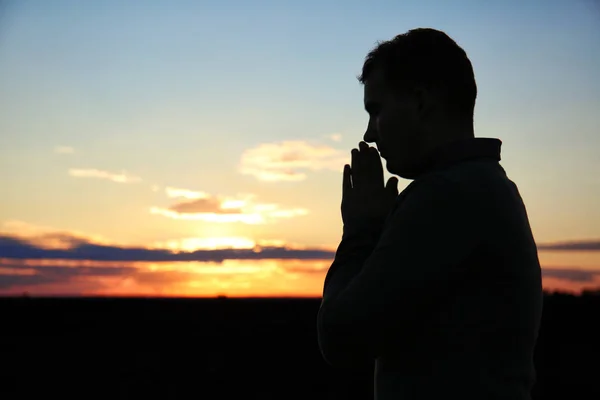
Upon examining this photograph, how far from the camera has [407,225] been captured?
196 cm

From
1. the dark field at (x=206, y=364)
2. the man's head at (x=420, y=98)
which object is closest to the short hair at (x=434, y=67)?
the man's head at (x=420, y=98)

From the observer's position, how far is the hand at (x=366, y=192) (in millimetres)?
2258

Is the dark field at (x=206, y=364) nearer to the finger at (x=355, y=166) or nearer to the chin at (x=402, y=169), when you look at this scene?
the finger at (x=355, y=166)

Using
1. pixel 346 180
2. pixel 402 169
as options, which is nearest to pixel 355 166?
pixel 346 180

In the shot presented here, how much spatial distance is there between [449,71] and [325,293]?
2.55 ft

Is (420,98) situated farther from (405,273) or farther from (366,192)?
(405,273)

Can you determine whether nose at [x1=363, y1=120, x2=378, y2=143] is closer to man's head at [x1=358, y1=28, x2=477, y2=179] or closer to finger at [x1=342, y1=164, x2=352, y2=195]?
man's head at [x1=358, y1=28, x2=477, y2=179]

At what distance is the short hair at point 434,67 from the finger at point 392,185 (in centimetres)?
31

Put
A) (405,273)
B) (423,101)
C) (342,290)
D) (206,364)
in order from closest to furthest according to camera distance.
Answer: (405,273)
(342,290)
(423,101)
(206,364)

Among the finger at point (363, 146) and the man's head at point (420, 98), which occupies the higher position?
the man's head at point (420, 98)

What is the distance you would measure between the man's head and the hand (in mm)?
110

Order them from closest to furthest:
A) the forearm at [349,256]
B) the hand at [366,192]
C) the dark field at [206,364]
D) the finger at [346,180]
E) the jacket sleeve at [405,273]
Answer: the jacket sleeve at [405,273] < the forearm at [349,256] < the hand at [366,192] < the finger at [346,180] < the dark field at [206,364]

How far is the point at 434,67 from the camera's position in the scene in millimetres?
2172

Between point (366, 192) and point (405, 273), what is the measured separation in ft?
1.48
